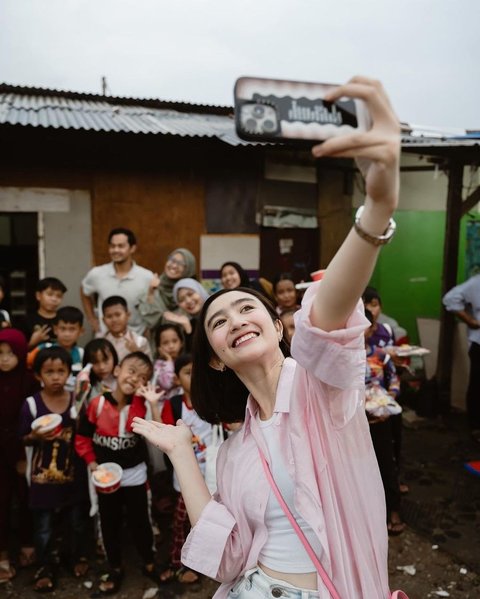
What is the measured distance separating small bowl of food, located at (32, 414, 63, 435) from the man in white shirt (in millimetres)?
1777

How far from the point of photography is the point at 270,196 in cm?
731

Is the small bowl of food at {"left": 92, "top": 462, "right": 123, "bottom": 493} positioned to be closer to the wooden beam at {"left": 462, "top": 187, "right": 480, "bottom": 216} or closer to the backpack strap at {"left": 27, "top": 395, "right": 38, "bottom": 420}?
the backpack strap at {"left": 27, "top": 395, "right": 38, "bottom": 420}

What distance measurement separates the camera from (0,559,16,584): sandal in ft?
11.8

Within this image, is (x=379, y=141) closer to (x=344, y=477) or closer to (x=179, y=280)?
(x=344, y=477)

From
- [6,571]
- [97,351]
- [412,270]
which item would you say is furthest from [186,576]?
[412,270]

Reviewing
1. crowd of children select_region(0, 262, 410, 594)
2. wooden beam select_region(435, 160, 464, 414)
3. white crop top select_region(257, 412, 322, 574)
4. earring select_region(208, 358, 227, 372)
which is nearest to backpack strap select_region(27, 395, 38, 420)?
crowd of children select_region(0, 262, 410, 594)

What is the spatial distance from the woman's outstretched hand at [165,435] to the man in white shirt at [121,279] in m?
3.47

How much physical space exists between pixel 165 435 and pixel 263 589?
1.79 feet

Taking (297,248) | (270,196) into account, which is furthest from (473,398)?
(270,196)

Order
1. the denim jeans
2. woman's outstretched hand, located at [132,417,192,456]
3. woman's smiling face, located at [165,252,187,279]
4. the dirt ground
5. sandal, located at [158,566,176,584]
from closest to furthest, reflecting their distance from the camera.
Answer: the denim jeans < woman's outstretched hand, located at [132,417,192,456] < the dirt ground < sandal, located at [158,566,176,584] < woman's smiling face, located at [165,252,187,279]

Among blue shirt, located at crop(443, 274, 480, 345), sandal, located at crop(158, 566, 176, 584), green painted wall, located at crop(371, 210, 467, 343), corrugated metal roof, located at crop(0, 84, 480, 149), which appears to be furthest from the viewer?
green painted wall, located at crop(371, 210, 467, 343)

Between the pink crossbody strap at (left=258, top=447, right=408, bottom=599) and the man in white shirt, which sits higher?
the man in white shirt

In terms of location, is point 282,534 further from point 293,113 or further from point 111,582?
point 111,582

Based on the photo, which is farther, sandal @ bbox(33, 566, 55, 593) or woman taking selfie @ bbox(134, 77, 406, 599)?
sandal @ bbox(33, 566, 55, 593)
